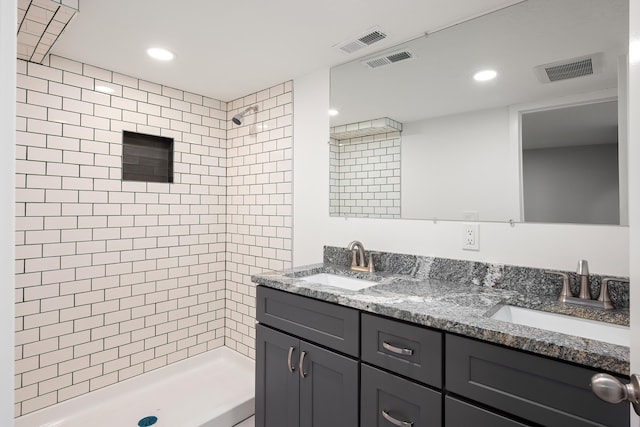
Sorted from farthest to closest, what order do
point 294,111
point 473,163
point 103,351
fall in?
point 294,111, point 103,351, point 473,163

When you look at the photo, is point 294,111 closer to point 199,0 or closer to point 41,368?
point 199,0

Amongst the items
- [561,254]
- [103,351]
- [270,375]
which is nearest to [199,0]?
[270,375]

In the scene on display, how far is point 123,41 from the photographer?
2.01 m

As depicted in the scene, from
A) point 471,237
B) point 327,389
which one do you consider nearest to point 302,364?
point 327,389

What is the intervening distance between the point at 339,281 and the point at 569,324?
3.70 ft

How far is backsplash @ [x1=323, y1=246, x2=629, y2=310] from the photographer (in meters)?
1.39

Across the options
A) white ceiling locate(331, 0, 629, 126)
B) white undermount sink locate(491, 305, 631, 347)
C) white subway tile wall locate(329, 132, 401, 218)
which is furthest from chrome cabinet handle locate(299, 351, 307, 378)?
white ceiling locate(331, 0, 629, 126)

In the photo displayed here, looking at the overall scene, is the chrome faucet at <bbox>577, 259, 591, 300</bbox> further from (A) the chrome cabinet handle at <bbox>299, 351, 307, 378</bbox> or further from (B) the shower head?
(B) the shower head

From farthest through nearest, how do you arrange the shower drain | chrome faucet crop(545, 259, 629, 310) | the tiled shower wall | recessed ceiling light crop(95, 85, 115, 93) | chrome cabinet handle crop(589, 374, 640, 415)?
the tiled shower wall, recessed ceiling light crop(95, 85, 115, 93), the shower drain, chrome faucet crop(545, 259, 629, 310), chrome cabinet handle crop(589, 374, 640, 415)

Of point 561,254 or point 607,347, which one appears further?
point 561,254

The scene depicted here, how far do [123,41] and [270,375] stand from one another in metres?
2.11

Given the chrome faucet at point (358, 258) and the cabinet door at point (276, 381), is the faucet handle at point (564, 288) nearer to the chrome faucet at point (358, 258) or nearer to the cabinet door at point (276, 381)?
the chrome faucet at point (358, 258)

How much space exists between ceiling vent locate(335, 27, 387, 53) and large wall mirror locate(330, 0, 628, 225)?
126 mm

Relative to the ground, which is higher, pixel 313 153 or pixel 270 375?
pixel 313 153
